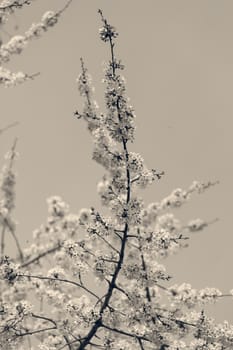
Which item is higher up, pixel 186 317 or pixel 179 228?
pixel 179 228

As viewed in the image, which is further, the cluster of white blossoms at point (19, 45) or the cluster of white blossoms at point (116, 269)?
the cluster of white blossoms at point (19, 45)

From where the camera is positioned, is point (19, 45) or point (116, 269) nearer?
point (116, 269)

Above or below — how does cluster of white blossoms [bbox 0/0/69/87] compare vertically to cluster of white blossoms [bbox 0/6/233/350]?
above

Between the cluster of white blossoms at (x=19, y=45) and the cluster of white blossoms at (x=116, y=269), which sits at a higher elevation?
the cluster of white blossoms at (x=19, y=45)

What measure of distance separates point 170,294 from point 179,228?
336 cm

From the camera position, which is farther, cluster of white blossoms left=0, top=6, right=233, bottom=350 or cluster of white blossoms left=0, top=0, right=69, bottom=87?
cluster of white blossoms left=0, top=0, right=69, bottom=87

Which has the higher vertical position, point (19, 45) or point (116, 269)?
point (19, 45)

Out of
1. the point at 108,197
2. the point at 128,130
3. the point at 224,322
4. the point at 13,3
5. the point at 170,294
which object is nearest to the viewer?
the point at 128,130

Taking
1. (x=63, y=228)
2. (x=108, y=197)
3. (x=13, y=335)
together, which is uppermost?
(x=63, y=228)

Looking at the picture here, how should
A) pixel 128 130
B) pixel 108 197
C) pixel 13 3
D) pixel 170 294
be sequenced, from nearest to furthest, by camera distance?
pixel 128 130 < pixel 108 197 < pixel 13 3 < pixel 170 294

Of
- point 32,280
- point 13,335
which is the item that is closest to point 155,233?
point 13,335

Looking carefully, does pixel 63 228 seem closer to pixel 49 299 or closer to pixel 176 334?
pixel 49 299

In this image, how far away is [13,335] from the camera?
7781 mm

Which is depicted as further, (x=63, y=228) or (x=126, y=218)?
(x=63, y=228)
